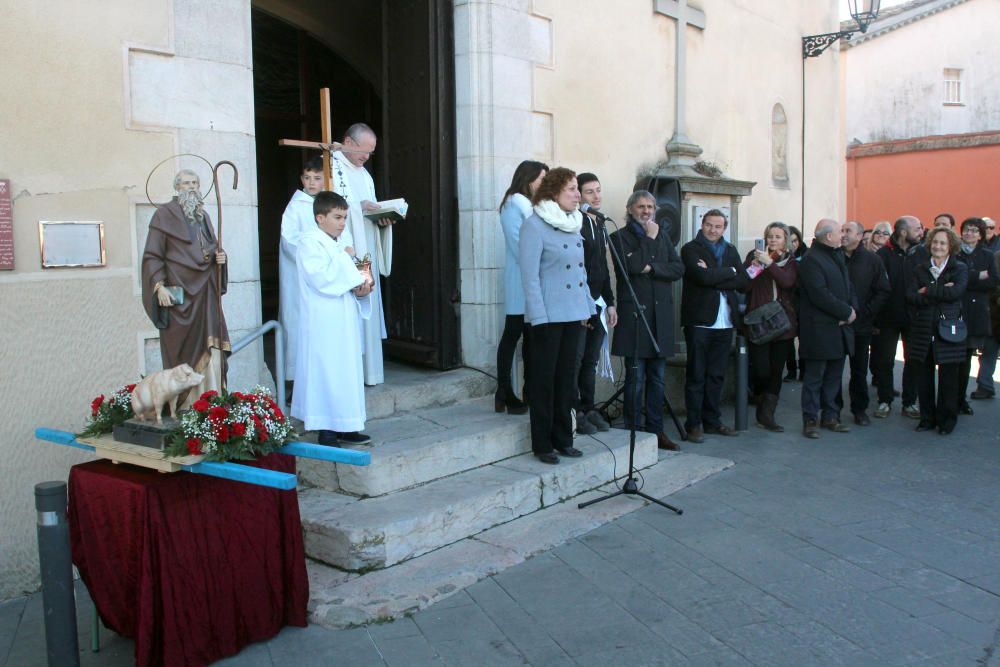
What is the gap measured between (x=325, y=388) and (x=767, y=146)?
23.6 feet

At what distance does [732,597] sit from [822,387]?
389cm

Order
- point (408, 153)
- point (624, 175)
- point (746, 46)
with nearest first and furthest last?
1. point (408, 153)
2. point (624, 175)
3. point (746, 46)

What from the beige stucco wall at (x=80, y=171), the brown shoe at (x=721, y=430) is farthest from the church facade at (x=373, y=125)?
the brown shoe at (x=721, y=430)

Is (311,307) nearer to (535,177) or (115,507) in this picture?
(115,507)

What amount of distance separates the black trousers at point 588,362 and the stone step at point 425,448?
630 millimetres

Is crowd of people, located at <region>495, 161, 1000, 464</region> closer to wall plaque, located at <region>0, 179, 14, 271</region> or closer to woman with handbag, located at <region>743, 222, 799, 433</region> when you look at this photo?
woman with handbag, located at <region>743, 222, 799, 433</region>

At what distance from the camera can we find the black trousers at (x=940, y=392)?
24.3 feet

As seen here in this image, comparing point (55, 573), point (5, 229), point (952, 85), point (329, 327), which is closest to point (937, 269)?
point (329, 327)

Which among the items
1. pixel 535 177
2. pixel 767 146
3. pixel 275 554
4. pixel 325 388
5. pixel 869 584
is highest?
pixel 767 146

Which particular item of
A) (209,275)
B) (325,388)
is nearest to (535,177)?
(325,388)

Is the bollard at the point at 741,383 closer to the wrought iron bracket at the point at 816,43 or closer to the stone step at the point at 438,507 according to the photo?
the stone step at the point at 438,507

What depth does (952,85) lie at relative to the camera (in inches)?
982

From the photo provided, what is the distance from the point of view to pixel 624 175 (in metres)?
8.03

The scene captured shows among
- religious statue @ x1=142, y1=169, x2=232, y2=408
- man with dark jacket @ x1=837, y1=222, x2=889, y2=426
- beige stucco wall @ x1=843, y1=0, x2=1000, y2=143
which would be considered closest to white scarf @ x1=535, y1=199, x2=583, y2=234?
religious statue @ x1=142, y1=169, x2=232, y2=408
